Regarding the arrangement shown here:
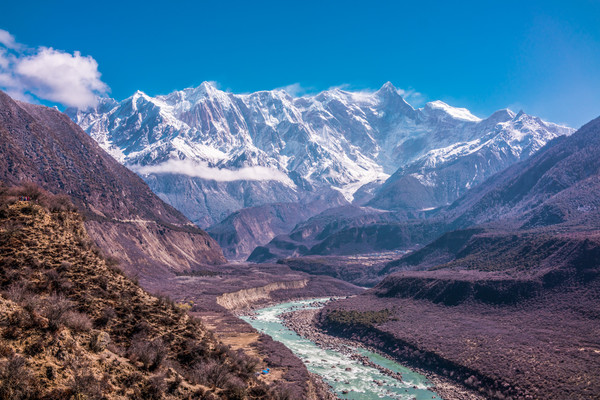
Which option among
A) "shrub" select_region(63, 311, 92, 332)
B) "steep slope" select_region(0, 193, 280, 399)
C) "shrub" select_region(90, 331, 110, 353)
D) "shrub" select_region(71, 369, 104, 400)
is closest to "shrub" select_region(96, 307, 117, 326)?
"steep slope" select_region(0, 193, 280, 399)

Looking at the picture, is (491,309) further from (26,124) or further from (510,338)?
(26,124)

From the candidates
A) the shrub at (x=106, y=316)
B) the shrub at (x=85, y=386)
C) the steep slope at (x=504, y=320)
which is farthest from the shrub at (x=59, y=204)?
the steep slope at (x=504, y=320)

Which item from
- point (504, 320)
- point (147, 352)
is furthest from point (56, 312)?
point (504, 320)

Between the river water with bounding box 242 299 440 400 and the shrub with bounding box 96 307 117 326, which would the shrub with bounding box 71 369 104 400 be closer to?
the shrub with bounding box 96 307 117 326

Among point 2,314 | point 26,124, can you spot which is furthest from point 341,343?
point 26,124

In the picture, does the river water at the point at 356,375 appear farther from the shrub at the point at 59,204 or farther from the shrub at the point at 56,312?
the shrub at the point at 56,312

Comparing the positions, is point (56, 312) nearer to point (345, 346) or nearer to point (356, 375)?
point (356, 375)

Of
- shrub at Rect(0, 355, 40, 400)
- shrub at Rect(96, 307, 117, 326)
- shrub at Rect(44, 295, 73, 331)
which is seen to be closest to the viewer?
shrub at Rect(0, 355, 40, 400)
